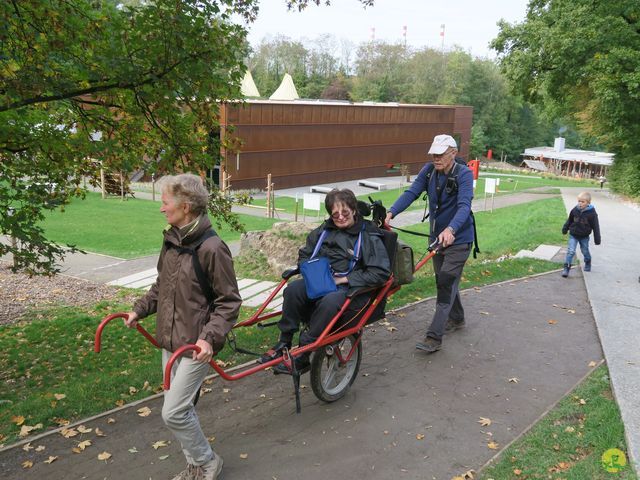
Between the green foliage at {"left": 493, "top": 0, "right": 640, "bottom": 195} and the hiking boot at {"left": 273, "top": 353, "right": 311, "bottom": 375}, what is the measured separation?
859 inches

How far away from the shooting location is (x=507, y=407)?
5176 millimetres

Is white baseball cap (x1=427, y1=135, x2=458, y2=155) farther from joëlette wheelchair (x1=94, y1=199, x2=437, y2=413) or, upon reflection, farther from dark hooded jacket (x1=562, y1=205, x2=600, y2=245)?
dark hooded jacket (x1=562, y1=205, x2=600, y2=245)

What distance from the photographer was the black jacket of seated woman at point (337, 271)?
184 inches

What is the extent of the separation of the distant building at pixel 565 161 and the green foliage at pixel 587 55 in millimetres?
48440

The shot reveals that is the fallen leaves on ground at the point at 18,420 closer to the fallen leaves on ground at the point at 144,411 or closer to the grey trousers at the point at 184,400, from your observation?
A: the fallen leaves on ground at the point at 144,411

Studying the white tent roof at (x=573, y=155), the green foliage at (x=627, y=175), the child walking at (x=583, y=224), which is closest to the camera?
the child walking at (x=583, y=224)

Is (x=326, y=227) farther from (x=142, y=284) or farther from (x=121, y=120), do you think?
(x=142, y=284)

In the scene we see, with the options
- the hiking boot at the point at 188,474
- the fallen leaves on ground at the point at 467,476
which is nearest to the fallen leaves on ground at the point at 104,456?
the hiking boot at the point at 188,474

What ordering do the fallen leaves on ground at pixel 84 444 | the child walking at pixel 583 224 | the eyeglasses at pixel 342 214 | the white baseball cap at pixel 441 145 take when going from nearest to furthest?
the fallen leaves on ground at pixel 84 444 → the eyeglasses at pixel 342 214 → the white baseball cap at pixel 441 145 → the child walking at pixel 583 224

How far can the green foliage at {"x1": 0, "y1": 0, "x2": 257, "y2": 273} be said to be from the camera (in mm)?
6473

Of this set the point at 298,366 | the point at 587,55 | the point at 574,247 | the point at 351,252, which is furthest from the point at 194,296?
the point at 587,55

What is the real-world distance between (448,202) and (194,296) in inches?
139

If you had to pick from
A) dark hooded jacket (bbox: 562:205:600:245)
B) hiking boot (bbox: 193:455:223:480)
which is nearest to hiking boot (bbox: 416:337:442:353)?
hiking boot (bbox: 193:455:223:480)

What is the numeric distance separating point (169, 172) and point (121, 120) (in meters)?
0.93
